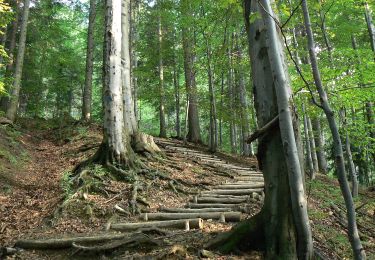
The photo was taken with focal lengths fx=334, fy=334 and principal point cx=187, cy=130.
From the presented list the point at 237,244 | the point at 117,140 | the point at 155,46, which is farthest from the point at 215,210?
the point at 155,46

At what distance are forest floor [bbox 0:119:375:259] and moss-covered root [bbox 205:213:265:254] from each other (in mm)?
130

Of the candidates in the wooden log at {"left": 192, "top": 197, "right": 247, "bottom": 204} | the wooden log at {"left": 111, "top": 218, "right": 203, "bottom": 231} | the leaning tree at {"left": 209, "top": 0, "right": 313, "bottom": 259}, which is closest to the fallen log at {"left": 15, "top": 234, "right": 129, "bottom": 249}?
the wooden log at {"left": 111, "top": 218, "right": 203, "bottom": 231}

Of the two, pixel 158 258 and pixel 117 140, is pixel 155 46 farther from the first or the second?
pixel 158 258

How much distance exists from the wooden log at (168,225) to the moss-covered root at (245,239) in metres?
1.22

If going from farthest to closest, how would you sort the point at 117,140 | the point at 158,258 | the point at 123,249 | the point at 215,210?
the point at 117,140 → the point at 215,210 → the point at 123,249 → the point at 158,258

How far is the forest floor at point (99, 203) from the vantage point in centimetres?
546

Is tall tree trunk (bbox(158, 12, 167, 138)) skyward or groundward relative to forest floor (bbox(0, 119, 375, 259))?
skyward

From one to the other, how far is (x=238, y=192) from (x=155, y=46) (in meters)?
13.4

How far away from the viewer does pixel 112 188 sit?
8055 mm

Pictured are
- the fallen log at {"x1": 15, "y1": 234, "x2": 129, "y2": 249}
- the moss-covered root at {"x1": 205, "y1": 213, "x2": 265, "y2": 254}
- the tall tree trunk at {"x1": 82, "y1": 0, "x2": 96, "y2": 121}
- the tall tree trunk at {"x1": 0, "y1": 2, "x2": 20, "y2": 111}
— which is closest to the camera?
the moss-covered root at {"x1": 205, "y1": 213, "x2": 265, "y2": 254}

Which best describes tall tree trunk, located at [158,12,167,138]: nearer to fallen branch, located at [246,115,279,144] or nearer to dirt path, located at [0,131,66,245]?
dirt path, located at [0,131,66,245]

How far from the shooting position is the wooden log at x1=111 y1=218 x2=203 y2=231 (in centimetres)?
617

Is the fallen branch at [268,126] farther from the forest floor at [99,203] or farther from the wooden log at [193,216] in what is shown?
the wooden log at [193,216]

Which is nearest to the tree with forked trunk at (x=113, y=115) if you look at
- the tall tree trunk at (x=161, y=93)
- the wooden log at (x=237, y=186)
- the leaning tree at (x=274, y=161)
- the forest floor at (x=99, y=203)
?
the forest floor at (x=99, y=203)
